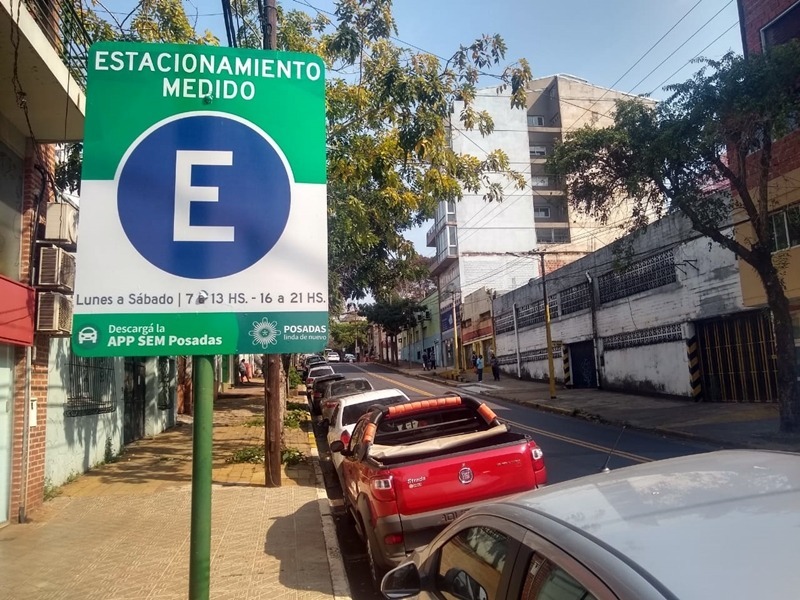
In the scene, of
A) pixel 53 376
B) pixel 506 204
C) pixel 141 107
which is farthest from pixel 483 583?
pixel 506 204

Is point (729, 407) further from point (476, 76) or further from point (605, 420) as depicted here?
point (476, 76)

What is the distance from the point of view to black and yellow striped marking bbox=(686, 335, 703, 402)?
823 inches

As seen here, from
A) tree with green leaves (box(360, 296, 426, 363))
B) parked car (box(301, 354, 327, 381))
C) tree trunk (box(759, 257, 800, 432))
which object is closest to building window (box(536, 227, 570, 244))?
tree with green leaves (box(360, 296, 426, 363))

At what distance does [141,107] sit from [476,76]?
904 cm

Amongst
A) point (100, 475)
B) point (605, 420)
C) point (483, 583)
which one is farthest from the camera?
point (605, 420)

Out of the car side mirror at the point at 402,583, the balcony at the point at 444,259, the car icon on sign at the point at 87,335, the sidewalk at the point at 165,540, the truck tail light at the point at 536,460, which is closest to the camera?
the car icon on sign at the point at 87,335

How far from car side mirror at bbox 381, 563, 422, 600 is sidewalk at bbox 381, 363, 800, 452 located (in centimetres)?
1135

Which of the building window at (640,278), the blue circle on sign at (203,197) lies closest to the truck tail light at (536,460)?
the blue circle on sign at (203,197)

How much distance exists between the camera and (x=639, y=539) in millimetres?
1813

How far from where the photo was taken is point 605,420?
18.2m

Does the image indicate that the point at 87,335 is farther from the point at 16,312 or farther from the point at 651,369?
the point at 651,369

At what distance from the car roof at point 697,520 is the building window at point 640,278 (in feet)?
63.4

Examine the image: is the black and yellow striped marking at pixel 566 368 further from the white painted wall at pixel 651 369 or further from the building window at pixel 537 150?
the building window at pixel 537 150

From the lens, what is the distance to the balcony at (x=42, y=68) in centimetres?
629
